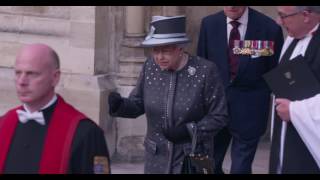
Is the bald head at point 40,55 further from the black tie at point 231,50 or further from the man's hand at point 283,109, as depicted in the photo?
the black tie at point 231,50

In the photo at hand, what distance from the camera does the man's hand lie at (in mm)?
5770

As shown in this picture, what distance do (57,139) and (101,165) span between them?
237mm

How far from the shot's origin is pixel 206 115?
19.9ft

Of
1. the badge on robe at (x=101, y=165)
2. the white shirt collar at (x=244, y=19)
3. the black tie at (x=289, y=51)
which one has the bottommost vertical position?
the badge on robe at (x=101, y=165)

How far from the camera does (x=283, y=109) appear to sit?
5.79m

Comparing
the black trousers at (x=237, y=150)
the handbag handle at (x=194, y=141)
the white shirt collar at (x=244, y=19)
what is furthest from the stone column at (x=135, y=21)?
the handbag handle at (x=194, y=141)

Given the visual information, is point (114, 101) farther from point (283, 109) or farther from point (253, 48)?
point (253, 48)

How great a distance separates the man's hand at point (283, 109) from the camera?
5.77m

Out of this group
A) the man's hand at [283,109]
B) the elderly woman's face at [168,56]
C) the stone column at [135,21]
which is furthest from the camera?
the stone column at [135,21]

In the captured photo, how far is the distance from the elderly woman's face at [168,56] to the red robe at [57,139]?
1488 mm

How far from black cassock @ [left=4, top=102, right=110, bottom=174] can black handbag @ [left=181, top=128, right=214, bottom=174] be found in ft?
4.69

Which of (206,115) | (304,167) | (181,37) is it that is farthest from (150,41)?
(304,167)

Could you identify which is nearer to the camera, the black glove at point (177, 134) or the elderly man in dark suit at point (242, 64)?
the black glove at point (177, 134)

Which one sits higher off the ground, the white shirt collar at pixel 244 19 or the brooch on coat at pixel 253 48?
the white shirt collar at pixel 244 19
